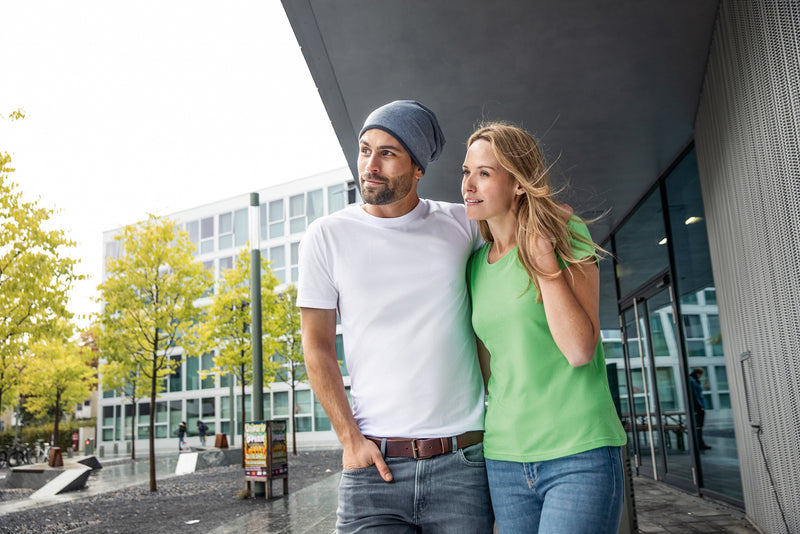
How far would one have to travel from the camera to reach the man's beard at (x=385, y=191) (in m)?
1.86

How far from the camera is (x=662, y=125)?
22.0ft

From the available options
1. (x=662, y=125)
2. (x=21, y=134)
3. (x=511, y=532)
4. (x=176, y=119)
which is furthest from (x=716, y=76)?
(x=176, y=119)

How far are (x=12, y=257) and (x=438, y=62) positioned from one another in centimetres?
1028

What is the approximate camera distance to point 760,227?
4586 millimetres

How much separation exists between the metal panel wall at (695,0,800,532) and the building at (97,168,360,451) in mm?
26514

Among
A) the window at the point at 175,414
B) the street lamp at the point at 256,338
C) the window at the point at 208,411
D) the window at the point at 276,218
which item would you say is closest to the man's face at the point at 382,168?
the street lamp at the point at 256,338

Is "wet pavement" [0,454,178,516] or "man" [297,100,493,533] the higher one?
"man" [297,100,493,533]

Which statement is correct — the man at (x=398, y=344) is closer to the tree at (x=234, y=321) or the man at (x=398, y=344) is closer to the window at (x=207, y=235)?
the tree at (x=234, y=321)

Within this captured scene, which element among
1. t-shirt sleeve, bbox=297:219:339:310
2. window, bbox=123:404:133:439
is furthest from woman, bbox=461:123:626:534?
window, bbox=123:404:133:439

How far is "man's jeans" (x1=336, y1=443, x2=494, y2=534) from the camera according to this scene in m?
1.66

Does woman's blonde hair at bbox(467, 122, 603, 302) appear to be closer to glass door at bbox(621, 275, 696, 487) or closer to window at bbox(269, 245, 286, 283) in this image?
glass door at bbox(621, 275, 696, 487)

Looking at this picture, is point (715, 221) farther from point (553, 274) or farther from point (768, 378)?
point (553, 274)

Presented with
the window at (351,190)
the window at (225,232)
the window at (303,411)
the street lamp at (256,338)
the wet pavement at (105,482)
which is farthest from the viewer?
the window at (225,232)

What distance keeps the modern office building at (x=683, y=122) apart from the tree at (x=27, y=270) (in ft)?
27.2
